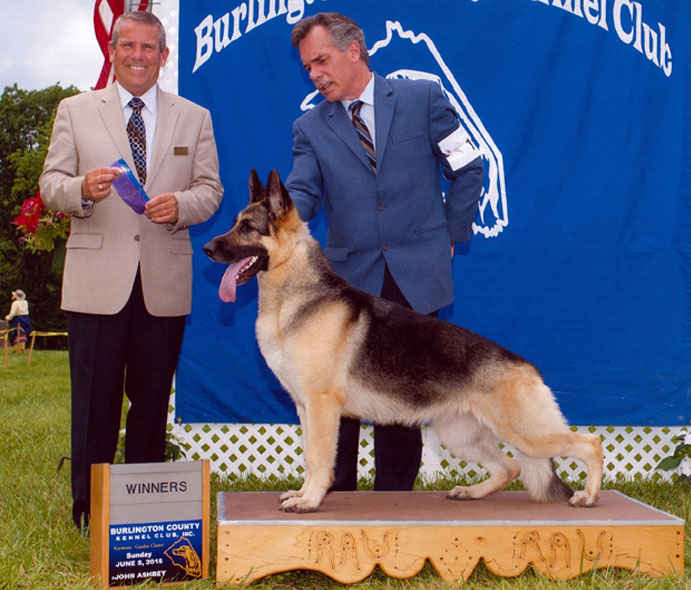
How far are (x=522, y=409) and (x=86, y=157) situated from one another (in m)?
2.66

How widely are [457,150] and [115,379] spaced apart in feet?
7.48

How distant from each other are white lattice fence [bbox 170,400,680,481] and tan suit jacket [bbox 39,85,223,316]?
2027mm

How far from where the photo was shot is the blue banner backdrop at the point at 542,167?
525cm

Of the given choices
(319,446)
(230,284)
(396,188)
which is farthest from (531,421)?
(230,284)

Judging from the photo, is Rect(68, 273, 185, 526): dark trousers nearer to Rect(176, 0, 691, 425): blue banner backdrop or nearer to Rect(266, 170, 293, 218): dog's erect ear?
Rect(266, 170, 293, 218): dog's erect ear

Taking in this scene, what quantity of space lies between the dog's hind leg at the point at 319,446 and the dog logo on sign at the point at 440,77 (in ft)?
8.10

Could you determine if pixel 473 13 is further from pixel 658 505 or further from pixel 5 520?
pixel 5 520

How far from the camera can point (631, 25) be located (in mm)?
5254

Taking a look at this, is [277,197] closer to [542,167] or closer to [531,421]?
[531,421]

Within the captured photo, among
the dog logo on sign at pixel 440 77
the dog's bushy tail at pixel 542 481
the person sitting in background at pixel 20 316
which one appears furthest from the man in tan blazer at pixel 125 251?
the person sitting in background at pixel 20 316

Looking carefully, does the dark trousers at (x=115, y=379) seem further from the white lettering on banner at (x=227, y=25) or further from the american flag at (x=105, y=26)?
the white lettering on banner at (x=227, y=25)

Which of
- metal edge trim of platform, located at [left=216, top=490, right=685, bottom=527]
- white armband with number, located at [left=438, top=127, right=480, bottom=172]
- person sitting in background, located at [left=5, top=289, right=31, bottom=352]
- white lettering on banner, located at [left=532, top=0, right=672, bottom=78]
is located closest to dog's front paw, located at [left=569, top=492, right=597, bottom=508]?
metal edge trim of platform, located at [left=216, top=490, right=685, bottom=527]

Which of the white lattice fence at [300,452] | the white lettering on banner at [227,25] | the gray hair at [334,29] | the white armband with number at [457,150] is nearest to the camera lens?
the gray hair at [334,29]

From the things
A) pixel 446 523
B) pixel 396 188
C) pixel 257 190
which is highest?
pixel 396 188
